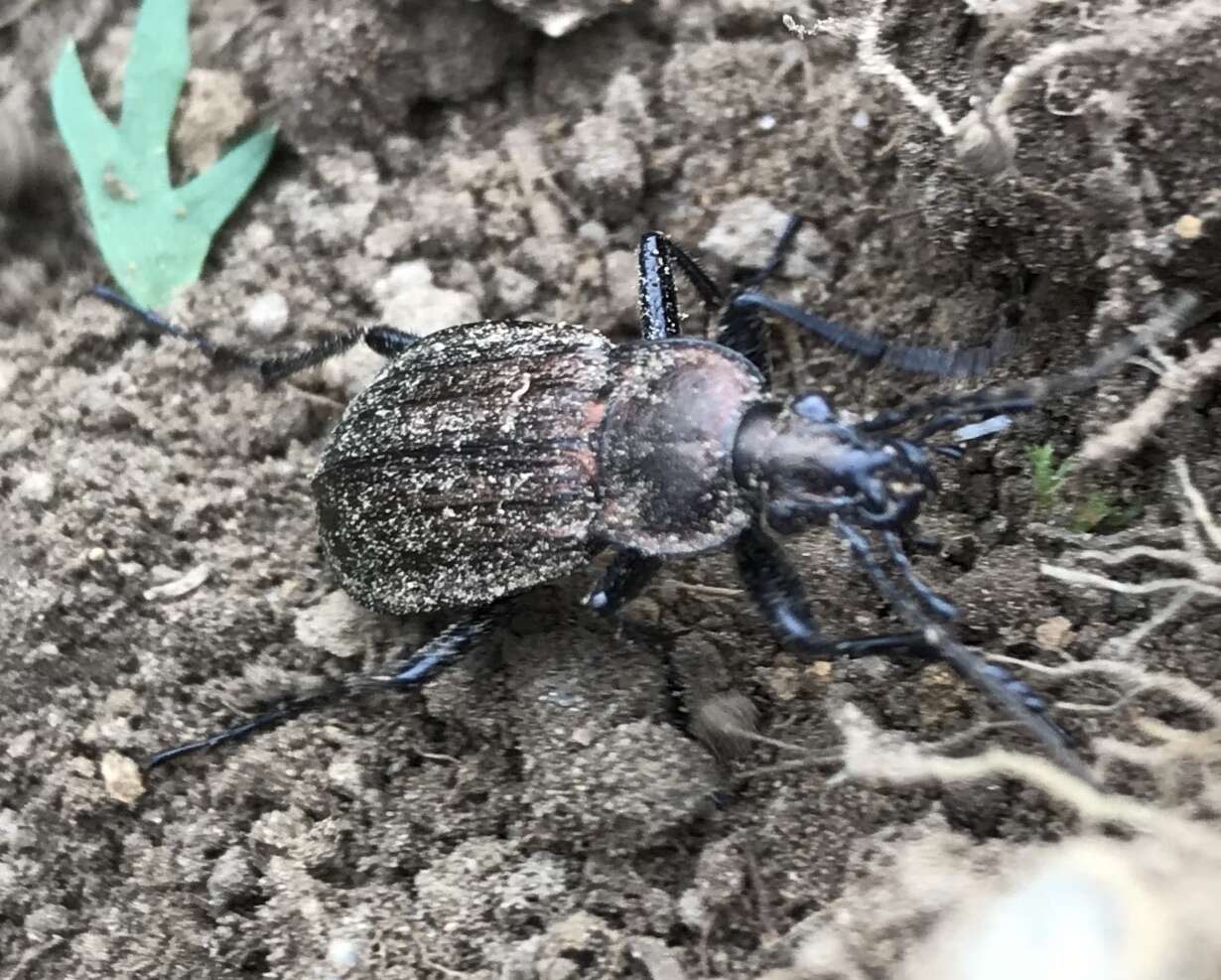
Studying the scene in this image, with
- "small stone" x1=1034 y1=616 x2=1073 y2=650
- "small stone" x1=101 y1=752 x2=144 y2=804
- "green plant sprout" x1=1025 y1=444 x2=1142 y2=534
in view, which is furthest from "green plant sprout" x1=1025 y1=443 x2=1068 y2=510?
"small stone" x1=101 y1=752 x2=144 y2=804

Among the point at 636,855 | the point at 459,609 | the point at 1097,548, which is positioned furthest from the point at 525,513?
the point at 1097,548

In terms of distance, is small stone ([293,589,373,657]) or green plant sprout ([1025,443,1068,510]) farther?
small stone ([293,589,373,657])

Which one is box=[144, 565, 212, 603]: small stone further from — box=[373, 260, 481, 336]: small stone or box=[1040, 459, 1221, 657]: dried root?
box=[1040, 459, 1221, 657]: dried root

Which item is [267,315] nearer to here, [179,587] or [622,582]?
[179,587]

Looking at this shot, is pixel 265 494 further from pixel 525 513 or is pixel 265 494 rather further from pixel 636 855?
pixel 636 855

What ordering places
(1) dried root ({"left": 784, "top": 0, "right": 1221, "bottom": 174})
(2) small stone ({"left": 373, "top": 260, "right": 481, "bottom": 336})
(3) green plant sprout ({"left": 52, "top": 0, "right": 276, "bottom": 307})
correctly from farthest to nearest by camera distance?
(3) green plant sprout ({"left": 52, "top": 0, "right": 276, "bottom": 307}), (2) small stone ({"left": 373, "top": 260, "right": 481, "bottom": 336}), (1) dried root ({"left": 784, "top": 0, "right": 1221, "bottom": 174})

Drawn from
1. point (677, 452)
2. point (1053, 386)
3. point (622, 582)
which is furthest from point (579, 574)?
point (1053, 386)

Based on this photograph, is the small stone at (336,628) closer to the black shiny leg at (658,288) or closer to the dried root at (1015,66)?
the black shiny leg at (658,288)
